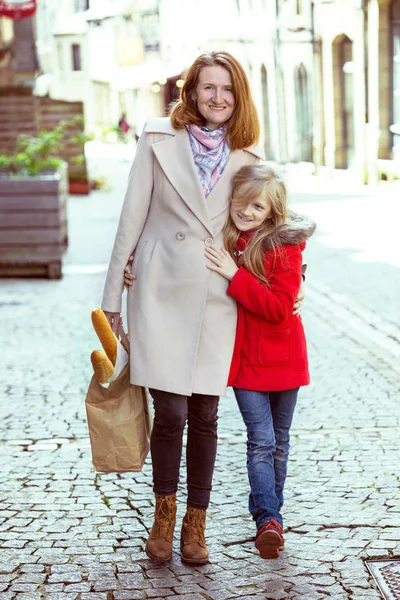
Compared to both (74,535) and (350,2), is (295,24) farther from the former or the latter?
(74,535)

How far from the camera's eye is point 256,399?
165 inches

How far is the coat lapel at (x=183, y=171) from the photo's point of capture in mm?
4133

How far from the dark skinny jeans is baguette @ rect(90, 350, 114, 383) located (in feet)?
0.60

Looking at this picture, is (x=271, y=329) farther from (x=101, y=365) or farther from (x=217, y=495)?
(x=217, y=495)

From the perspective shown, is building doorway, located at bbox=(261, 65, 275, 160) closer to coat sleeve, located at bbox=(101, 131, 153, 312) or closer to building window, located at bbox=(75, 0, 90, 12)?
coat sleeve, located at bbox=(101, 131, 153, 312)

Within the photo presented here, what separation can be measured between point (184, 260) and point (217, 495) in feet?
4.31

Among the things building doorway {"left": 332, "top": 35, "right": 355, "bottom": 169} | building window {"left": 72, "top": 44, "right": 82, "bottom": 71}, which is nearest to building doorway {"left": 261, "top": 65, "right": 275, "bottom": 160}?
building doorway {"left": 332, "top": 35, "right": 355, "bottom": 169}

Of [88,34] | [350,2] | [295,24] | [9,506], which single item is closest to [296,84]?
[295,24]

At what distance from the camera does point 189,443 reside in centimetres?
429

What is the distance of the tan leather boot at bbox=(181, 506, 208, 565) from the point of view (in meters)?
4.21

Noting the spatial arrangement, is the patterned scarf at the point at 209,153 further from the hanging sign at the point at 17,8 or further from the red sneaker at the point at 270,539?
the hanging sign at the point at 17,8

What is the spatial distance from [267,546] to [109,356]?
862 millimetres

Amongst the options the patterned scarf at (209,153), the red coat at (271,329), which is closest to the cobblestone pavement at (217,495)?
the red coat at (271,329)

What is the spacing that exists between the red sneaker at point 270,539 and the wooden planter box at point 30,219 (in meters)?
7.56
